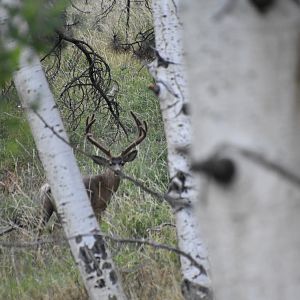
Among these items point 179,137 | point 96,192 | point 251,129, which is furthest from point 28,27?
point 96,192

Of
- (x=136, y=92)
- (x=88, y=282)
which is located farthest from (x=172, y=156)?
(x=136, y=92)

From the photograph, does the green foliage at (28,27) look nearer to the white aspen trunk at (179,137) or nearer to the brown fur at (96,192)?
the white aspen trunk at (179,137)

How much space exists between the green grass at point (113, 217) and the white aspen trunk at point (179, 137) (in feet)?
1.92

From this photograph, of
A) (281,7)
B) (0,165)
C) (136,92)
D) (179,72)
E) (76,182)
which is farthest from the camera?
(136,92)

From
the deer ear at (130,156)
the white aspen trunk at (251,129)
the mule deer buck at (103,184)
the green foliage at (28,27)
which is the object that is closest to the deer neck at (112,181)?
the mule deer buck at (103,184)

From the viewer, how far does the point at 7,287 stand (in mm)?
4559

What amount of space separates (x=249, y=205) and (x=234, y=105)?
151 millimetres

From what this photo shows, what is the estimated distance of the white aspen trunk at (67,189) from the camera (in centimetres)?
341

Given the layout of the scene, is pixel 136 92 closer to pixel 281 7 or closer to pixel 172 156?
pixel 172 156

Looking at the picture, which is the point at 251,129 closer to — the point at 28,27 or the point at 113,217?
the point at 28,27

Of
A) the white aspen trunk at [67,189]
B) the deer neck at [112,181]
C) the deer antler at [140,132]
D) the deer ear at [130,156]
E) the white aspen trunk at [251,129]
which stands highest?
the white aspen trunk at [251,129]

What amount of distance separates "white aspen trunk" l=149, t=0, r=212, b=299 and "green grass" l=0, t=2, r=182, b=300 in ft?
1.92

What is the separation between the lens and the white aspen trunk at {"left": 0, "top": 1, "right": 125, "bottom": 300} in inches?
134

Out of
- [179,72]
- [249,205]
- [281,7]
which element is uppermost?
[281,7]
